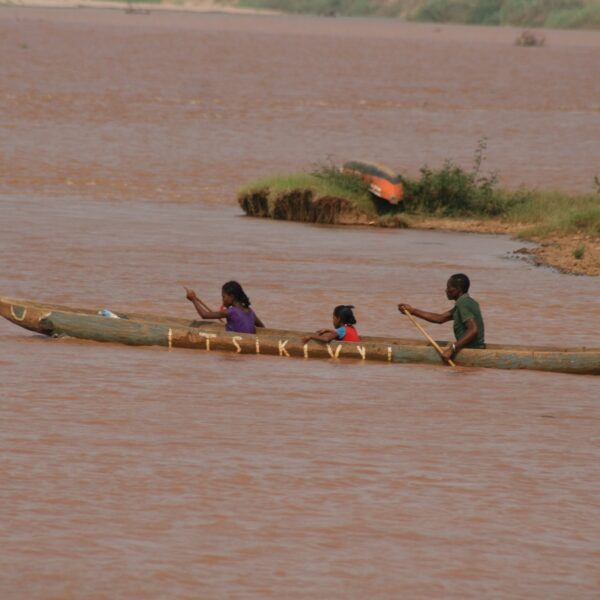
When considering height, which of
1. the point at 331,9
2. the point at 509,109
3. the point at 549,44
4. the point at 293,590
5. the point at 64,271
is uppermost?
the point at 331,9

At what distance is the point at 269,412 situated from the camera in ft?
38.6

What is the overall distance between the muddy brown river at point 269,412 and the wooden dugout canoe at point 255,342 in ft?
0.40

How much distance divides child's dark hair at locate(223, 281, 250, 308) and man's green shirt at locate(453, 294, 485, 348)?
1639 mm

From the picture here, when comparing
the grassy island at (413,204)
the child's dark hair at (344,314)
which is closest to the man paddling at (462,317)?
the child's dark hair at (344,314)

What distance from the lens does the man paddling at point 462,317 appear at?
522 inches

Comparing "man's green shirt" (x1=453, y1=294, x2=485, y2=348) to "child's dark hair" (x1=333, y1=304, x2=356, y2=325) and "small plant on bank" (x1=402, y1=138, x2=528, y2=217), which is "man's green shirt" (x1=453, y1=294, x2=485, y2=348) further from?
"small plant on bank" (x1=402, y1=138, x2=528, y2=217)

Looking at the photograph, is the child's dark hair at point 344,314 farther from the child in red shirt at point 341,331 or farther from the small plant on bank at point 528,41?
the small plant on bank at point 528,41

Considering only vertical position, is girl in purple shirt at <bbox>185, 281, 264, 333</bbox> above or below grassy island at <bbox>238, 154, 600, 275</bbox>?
below

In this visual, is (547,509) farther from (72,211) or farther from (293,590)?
(72,211)

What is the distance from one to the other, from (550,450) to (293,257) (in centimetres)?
964

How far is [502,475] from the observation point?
33.4 ft

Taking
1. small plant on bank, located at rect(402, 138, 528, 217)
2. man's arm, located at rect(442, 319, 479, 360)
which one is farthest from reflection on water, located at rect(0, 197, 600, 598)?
small plant on bank, located at rect(402, 138, 528, 217)

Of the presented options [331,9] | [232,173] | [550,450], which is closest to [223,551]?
[550,450]

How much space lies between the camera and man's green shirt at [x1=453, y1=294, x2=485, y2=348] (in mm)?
13312
